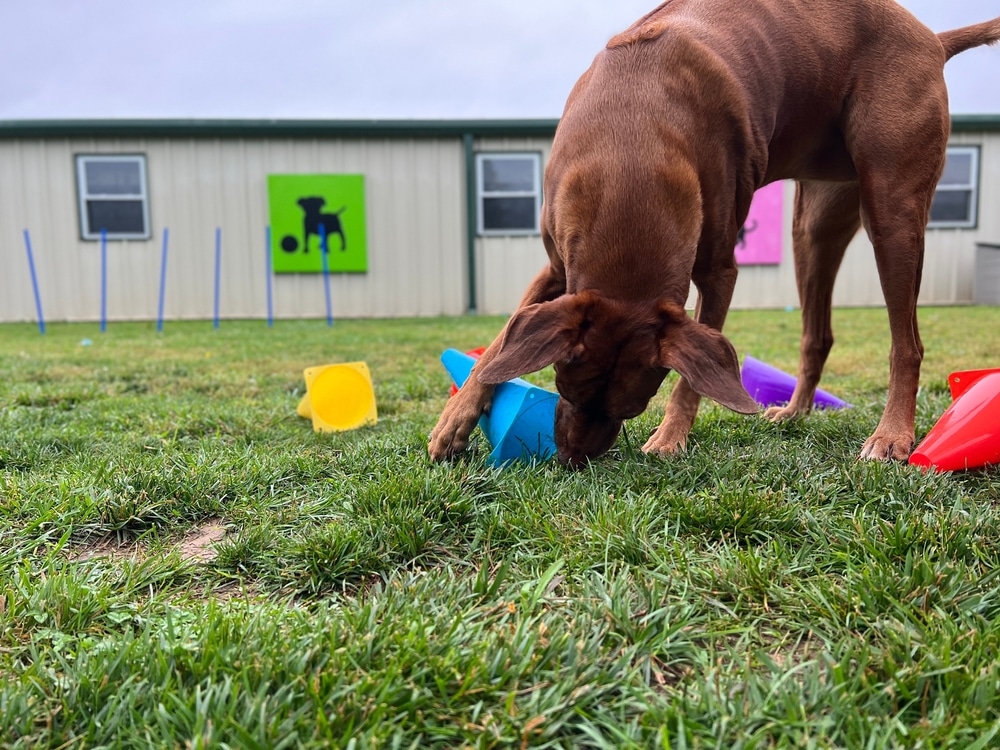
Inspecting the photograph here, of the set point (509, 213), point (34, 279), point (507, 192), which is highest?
point (507, 192)

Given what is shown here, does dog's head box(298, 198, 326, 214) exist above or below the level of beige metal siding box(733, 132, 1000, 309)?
above

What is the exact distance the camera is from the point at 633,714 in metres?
1.18

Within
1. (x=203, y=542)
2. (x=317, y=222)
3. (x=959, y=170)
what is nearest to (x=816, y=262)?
(x=203, y=542)

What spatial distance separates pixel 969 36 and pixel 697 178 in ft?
6.07

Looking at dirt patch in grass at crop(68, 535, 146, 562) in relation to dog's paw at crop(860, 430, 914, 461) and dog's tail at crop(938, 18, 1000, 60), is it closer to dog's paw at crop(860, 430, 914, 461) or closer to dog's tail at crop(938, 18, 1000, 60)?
dog's paw at crop(860, 430, 914, 461)

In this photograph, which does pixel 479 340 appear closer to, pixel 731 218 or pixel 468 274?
pixel 731 218

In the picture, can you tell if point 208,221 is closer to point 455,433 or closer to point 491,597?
point 455,433

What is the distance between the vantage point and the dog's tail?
3176 mm

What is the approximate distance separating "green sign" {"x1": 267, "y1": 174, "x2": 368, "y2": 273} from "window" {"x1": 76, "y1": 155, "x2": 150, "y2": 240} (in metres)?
2.65

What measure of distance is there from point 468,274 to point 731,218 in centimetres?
1210

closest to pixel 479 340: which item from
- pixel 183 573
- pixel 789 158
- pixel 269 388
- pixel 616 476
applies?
pixel 269 388

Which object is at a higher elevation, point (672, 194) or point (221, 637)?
point (672, 194)

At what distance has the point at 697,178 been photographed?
2443 millimetres

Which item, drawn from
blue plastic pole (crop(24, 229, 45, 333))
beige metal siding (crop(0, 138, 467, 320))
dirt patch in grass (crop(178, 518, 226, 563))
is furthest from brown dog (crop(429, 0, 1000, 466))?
beige metal siding (crop(0, 138, 467, 320))
